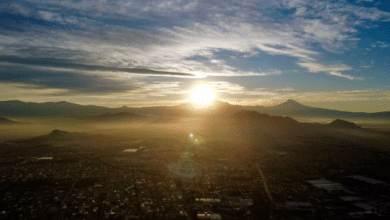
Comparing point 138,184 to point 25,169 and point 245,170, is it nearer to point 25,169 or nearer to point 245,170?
point 245,170

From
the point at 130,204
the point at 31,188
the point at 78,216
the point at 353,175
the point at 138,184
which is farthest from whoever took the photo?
the point at 353,175

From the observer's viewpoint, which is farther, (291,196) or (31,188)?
(31,188)

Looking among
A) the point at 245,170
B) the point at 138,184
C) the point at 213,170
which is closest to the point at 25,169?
the point at 138,184

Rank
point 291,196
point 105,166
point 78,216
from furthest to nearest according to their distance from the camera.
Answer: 1. point 105,166
2. point 291,196
3. point 78,216

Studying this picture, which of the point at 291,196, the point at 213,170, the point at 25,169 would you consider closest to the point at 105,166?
the point at 25,169

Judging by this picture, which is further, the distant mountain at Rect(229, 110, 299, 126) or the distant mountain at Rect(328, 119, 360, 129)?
the distant mountain at Rect(229, 110, 299, 126)

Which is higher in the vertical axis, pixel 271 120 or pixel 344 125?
pixel 271 120

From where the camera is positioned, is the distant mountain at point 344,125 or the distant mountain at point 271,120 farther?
the distant mountain at point 271,120

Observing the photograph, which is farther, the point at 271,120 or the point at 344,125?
the point at 271,120

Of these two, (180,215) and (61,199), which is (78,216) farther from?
(180,215)
